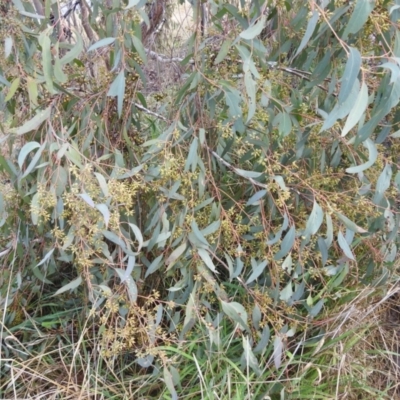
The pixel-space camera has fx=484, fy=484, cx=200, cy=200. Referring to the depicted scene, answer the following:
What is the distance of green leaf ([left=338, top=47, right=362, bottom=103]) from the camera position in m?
0.75

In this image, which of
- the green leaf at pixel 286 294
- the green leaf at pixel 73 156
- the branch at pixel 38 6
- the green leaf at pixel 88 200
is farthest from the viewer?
the branch at pixel 38 6

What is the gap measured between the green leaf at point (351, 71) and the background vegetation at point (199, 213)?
0.23m

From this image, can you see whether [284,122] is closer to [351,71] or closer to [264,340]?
[351,71]

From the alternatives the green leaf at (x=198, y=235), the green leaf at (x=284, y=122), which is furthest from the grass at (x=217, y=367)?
the green leaf at (x=284, y=122)

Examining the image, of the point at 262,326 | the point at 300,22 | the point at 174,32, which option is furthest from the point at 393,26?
the point at 174,32

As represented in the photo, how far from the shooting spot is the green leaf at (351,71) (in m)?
0.75

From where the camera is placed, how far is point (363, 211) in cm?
125

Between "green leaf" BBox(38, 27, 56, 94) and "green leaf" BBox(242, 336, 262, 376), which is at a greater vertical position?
"green leaf" BBox(38, 27, 56, 94)

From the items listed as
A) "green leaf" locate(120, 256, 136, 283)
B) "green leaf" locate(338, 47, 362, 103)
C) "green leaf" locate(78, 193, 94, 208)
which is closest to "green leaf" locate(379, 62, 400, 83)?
"green leaf" locate(338, 47, 362, 103)

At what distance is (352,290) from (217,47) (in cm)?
81

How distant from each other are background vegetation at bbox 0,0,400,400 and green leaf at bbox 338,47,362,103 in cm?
23

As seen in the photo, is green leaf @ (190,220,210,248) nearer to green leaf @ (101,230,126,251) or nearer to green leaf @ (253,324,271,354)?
green leaf @ (101,230,126,251)

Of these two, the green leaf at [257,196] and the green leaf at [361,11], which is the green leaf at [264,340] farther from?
the green leaf at [361,11]

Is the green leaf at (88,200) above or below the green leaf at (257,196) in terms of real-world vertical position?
above
